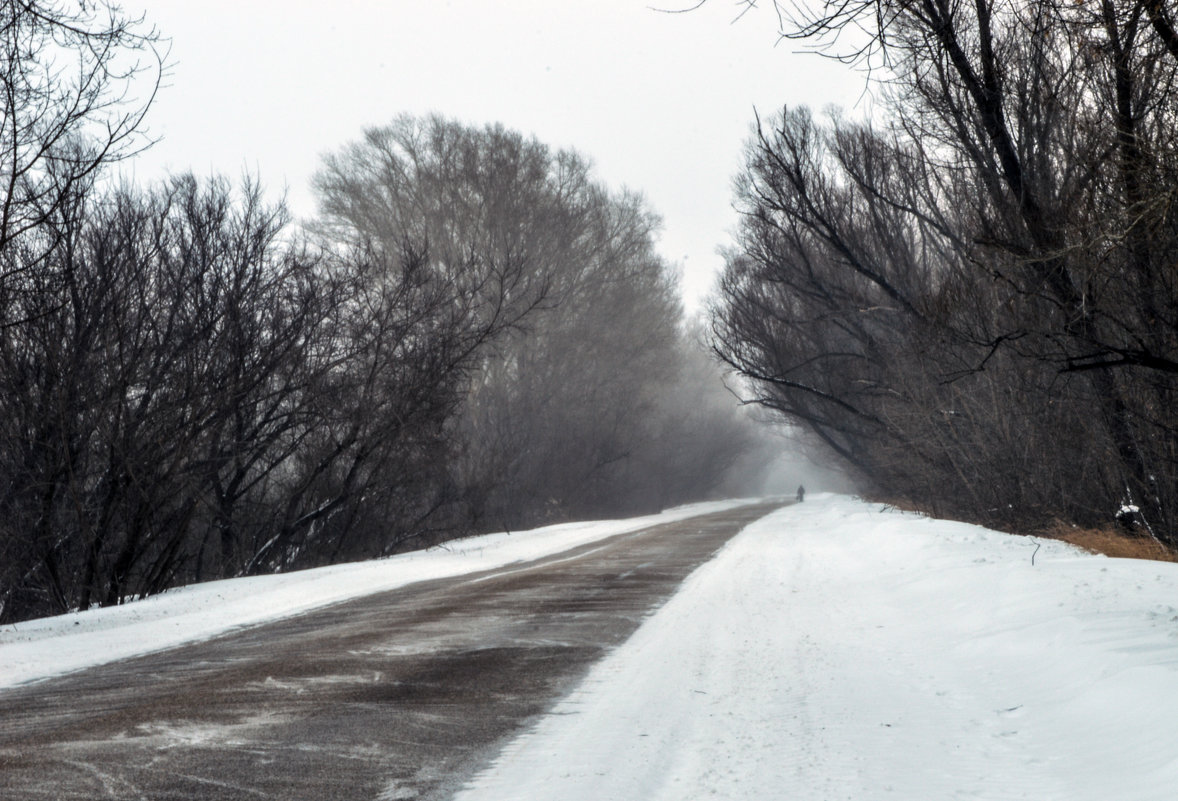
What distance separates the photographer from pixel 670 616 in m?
9.07

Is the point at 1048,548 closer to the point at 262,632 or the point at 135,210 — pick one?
the point at 262,632

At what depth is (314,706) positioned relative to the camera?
5516mm

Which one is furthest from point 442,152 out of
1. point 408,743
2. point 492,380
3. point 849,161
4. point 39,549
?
point 408,743

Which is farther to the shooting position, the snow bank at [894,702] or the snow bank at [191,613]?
the snow bank at [191,613]

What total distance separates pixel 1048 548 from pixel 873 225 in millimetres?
12949

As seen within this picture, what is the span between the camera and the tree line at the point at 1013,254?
8.30 meters

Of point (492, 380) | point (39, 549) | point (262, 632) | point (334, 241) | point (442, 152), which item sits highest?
point (442, 152)

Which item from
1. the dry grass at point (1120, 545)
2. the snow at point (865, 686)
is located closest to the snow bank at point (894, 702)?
the snow at point (865, 686)

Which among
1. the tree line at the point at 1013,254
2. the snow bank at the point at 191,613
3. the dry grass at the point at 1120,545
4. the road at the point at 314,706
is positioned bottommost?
the dry grass at the point at 1120,545

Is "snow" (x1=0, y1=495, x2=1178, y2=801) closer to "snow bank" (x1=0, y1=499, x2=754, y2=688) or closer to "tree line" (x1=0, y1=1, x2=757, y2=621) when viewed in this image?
"snow bank" (x1=0, y1=499, x2=754, y2=688)

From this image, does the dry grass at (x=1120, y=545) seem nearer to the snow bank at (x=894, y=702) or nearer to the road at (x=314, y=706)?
the snow bank at (x=894, y=702)

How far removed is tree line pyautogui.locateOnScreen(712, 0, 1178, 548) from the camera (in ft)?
27.2

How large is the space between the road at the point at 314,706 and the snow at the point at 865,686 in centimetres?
39

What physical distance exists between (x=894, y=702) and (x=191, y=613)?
310 inches
